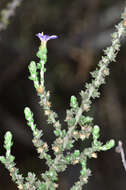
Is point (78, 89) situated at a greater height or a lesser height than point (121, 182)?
greater

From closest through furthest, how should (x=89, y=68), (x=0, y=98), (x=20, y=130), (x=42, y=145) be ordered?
(x=42, y=145) → (x=89, y=68) → (x=20, y=130) → (x=0, y=98)

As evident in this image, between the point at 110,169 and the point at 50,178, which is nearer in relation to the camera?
the point at 50,178

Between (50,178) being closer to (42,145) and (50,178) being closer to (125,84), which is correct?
(42,145)

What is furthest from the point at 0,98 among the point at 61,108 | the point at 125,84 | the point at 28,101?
the point at 125,84

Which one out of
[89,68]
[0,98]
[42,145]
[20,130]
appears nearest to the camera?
[42,145]

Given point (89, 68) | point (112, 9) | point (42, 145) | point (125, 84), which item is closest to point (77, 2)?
point (112, 9)

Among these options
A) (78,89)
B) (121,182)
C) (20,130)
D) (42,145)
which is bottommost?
(42,145)

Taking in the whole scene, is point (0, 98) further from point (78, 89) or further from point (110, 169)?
Answer: point (110, 169)
